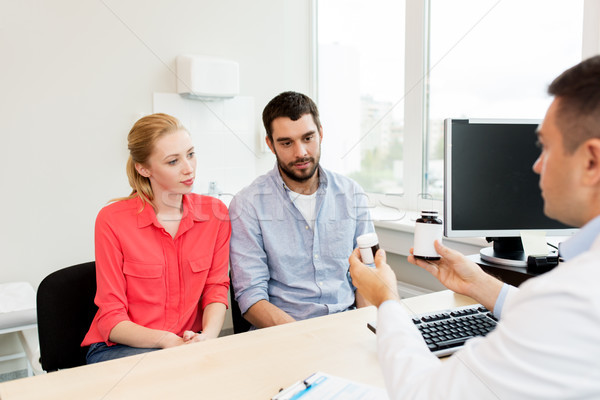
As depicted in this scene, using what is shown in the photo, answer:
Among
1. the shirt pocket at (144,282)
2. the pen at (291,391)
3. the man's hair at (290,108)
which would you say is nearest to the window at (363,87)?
the man's hair at (290,108)

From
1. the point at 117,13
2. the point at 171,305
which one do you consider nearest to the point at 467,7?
the point at 117,13

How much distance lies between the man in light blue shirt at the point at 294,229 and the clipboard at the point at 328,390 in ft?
2.13

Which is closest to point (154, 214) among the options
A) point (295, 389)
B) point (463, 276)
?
point (295, 389)

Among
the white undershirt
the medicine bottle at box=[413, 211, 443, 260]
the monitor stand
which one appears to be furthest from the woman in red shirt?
the monitor stand

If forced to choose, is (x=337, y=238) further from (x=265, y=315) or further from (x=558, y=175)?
(x=558, y=175)

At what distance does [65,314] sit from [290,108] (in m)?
1.07

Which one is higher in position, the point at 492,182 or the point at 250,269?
the point at 492,182

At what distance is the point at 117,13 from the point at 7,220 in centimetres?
123

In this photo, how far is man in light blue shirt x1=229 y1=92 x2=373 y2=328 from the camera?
170cm

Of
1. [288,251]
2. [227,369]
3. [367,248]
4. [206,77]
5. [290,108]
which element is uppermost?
[206,77]

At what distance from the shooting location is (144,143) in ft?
5.42

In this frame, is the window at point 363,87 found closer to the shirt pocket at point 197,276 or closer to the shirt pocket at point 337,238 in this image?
the shirt pocket at point 337,238

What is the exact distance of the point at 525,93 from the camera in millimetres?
2172

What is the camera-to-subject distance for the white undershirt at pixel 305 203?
1845mm
